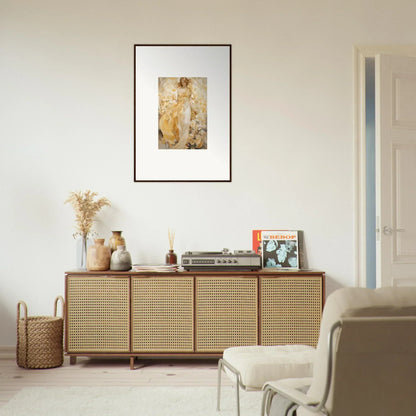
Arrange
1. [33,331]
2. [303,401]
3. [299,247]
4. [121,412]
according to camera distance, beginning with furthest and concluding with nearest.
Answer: [299,247] → [33,331] → [121,412] → [303,401]

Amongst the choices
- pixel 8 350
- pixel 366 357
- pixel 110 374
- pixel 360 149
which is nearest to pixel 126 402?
pixel 110 374

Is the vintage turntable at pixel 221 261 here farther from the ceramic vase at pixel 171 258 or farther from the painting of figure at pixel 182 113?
the painting of figure at pixel 182 113

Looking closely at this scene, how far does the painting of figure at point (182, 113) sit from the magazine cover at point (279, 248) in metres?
A: 0.92

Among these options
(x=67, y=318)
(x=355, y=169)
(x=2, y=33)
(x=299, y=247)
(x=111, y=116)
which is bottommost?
(x=67, y=318)

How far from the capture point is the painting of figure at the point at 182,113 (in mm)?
4684

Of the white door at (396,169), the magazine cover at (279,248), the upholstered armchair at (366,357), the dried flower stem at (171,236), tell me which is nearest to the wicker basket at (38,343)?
the dried flower stem at (171,236)

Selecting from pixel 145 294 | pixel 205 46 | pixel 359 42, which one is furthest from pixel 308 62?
pixel 145 294

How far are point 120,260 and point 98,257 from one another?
0.17 metres

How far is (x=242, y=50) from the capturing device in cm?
468

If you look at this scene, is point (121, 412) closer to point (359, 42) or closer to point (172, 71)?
point (172, 71)

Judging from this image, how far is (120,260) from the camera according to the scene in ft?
14.0

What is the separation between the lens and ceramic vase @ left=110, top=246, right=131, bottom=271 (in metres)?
4.28

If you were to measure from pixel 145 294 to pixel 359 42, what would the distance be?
2753mm

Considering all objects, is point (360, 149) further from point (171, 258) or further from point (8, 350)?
point (8, 350)
